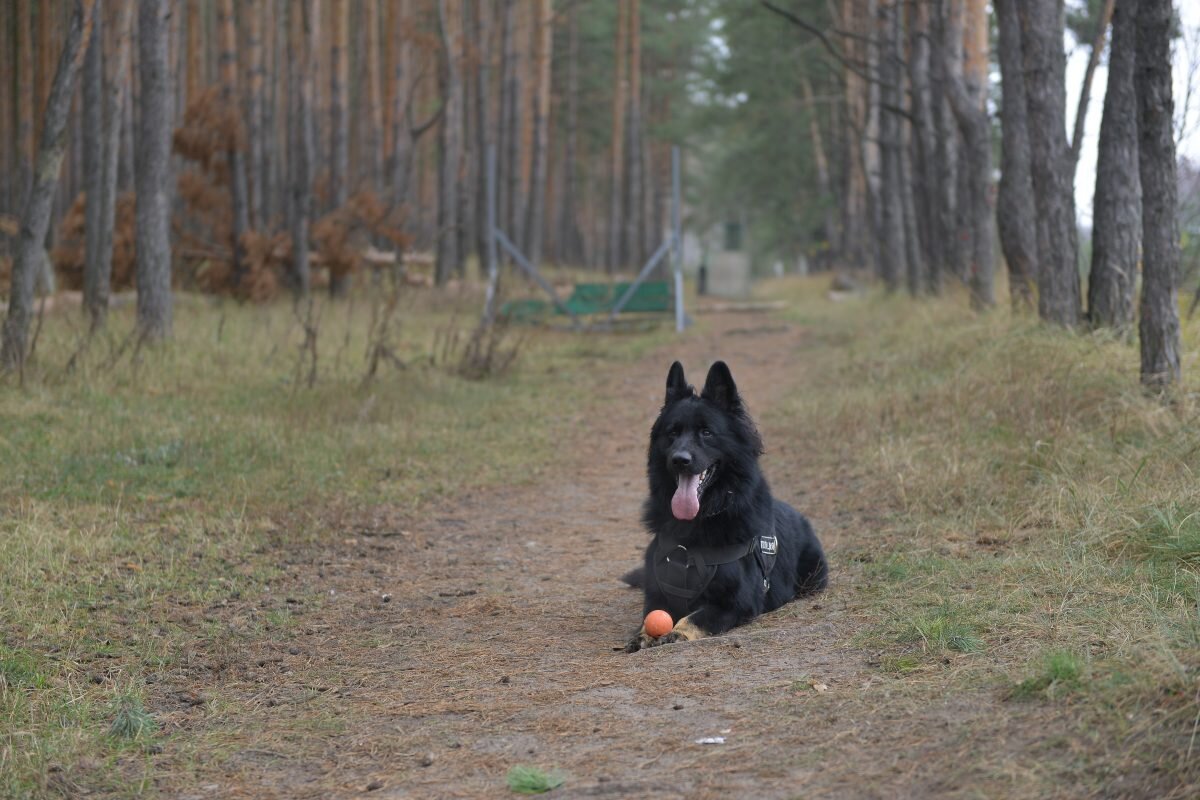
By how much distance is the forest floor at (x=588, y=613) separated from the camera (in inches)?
161

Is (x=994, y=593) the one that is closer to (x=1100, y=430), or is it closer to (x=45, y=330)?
(x=1100, y=430)

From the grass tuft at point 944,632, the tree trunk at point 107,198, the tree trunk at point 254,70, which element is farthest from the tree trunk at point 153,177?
the grass tuft at point 944,632

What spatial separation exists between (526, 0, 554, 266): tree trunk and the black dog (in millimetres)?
27686

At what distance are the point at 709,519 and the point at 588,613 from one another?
36.3 inches

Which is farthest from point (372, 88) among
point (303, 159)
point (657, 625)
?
point (657, 625)

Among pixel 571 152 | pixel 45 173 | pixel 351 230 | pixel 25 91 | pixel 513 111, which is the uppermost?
pixel 571 152

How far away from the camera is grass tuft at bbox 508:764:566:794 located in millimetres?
3963

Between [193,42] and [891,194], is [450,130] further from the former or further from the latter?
[891,194]

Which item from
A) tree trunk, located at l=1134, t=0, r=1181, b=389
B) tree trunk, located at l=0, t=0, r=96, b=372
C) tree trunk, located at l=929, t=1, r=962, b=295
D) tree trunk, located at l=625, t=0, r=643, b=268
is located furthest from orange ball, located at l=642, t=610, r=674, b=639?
tree trunk, located at l=625, t=0, r=643, b=268

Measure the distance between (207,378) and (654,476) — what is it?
26.8ft

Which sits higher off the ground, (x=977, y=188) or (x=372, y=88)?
(x=372, y=88)

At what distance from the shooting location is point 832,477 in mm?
9867

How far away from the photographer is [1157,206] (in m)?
9.05

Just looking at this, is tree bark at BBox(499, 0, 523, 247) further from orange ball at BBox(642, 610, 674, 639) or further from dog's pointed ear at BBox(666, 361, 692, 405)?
orange ball at BBox(642, 610, 674, 639)
